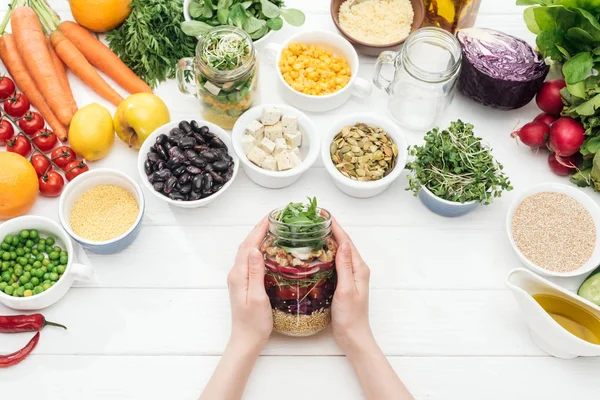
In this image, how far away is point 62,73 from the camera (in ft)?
5.57

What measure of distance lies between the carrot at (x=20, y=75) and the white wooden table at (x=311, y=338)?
21 centimetres

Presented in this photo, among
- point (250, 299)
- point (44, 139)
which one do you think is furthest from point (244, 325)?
point (44, 139)

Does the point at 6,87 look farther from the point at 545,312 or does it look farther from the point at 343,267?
the point at 545,312

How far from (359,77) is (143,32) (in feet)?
1.96

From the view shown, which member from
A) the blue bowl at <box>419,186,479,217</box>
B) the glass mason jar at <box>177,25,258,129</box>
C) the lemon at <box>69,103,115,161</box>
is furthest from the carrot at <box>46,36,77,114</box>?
the blue bowl at <box>419,186,479,217</box>

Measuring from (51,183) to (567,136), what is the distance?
1.27 meters

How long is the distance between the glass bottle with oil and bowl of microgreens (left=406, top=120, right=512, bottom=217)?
0.38 metres

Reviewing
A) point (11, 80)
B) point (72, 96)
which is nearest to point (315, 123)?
point (72, 96)

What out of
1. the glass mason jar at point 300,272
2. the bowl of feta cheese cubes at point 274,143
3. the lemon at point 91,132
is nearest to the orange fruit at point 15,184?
the lemon at point 91,132

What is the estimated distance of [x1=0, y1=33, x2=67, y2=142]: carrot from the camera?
1645 millimetres

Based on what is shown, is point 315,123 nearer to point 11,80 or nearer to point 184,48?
point 184,48

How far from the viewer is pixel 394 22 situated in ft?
5.70

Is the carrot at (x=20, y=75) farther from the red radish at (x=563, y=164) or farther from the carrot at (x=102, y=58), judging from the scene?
the red radish at (x=563, y=164)

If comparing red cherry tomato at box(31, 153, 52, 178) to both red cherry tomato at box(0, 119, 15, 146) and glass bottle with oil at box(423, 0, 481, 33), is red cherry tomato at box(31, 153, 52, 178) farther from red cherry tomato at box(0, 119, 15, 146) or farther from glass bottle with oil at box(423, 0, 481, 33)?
glass bottle with oil at box(423, 0, 481, 33)
